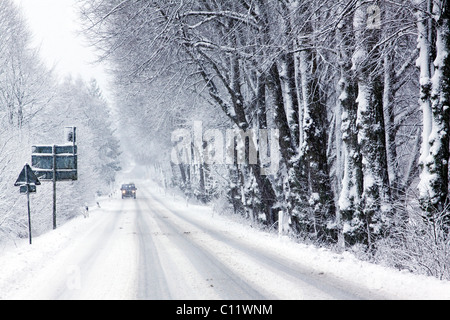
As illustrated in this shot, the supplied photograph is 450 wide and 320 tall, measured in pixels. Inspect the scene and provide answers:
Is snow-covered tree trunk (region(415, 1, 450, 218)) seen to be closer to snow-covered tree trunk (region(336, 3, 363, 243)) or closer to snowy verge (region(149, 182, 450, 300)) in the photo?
snowy verge (region(149, 182, 450, 300))

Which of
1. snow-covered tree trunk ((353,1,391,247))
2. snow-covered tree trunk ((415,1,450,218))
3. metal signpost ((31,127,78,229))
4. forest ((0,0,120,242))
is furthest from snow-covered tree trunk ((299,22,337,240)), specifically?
forest ((0,0,120,242))

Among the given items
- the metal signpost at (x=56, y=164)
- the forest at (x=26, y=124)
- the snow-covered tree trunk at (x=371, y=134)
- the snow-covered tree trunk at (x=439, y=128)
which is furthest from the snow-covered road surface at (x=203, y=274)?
the forest at (x=26, y=124)

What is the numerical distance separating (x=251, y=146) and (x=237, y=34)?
5.09m

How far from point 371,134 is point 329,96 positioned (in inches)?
230

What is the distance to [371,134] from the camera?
8.80m

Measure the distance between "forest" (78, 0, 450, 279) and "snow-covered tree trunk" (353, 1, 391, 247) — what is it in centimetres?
2

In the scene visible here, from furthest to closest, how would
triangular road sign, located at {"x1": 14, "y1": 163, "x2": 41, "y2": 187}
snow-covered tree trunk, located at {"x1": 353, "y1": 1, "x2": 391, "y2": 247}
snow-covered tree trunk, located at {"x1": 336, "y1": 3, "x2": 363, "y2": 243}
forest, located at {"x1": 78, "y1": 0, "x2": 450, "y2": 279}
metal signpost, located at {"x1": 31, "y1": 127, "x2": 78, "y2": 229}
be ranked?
metal signpost, located at {"x1": 31, "y1": 127, "x2": 78, "y2": 229}
triangular road sign, located at {"x1": 14, "y1": 163, "x2": 41, "y2": 187}
snow-covered tree trunk, located at {"x1": 336, "y1": 3, "x2": 363, "y2": 243}
snow-covered tree trunk, located at {"x1": 353, "y1": 1, "x2": 391, "y2": 247}
forest, located at {"x1": 78, "y1": 0, "x2": 450, "y2": 279}

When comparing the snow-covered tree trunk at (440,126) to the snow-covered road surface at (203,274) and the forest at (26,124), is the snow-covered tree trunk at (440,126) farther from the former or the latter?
the forest at (26,124)

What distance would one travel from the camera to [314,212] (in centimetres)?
1160

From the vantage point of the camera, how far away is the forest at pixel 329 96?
7105 mm

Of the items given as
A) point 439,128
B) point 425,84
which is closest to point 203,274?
point 439,128

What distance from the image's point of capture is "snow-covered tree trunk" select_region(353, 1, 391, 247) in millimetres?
8688

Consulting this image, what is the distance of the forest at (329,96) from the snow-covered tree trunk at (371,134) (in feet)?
0.08
